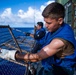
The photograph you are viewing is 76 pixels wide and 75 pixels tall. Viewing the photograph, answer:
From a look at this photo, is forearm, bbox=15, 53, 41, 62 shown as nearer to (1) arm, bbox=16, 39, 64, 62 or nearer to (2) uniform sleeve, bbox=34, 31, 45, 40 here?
(1) arm, bbox=16, 39, 64, 62

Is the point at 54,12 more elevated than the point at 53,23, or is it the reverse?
the point at 54,12

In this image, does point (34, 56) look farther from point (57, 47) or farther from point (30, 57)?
point (57, 47)

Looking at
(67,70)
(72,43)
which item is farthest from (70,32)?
(67,70)

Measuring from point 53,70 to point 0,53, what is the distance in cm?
93

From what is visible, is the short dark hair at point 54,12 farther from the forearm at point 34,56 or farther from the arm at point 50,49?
the forearm at point 34,56

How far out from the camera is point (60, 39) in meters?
2.51

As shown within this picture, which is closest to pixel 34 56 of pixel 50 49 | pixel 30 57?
pixel 30 57

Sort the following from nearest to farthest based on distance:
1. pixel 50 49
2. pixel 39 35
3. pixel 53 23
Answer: pixel 50 49 < pixel 53 23 < pixel 39 35

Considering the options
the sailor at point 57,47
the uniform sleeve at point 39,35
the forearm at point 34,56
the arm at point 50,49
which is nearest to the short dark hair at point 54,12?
the sailor at point 57,47

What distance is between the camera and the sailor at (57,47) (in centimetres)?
250

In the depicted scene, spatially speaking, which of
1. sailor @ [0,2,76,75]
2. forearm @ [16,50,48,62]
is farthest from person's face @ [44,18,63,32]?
forearm @ [16,50,48,62]

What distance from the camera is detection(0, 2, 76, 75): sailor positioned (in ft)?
8.21

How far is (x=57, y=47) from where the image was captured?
250cm

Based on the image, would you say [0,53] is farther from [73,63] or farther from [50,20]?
[73,63]
